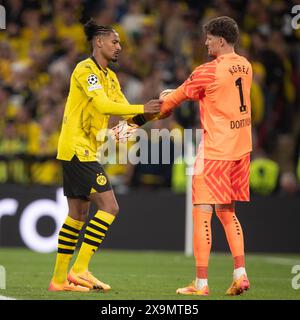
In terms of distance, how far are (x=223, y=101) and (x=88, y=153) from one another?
4.11 ft

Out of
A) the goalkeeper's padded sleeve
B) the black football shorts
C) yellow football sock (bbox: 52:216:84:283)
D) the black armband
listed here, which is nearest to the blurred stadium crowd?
the black armband

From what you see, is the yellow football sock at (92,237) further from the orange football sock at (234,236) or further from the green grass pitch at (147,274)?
the orange football sock at (234,236)

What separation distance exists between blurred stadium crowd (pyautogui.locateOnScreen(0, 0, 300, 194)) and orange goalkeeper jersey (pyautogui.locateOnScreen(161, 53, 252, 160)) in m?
6.24

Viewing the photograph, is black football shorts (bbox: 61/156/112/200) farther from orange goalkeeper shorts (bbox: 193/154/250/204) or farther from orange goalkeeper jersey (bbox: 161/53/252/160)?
orange goalkeeper jersey (bbox: 161/53/252/160)

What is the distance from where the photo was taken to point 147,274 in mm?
10914

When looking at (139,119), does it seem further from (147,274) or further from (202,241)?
(147,274)

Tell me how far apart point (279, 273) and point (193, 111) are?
14.9 ft

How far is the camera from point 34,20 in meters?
17.4

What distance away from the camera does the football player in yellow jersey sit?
8.58 m

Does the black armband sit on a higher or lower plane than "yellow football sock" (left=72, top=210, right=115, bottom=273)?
higher

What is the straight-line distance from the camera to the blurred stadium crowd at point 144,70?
586 inches

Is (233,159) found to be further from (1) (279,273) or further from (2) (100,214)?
(1) (279,273)

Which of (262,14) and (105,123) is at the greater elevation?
(262,14)

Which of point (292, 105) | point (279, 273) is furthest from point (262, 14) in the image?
point (279, 273)
